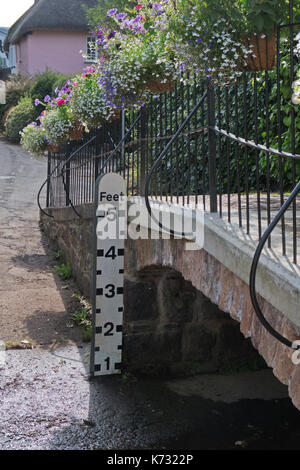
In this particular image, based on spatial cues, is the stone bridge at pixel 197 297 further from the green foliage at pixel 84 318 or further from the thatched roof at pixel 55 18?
the thatched roof at pixel 55 18

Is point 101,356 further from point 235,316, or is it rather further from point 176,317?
point 235,316

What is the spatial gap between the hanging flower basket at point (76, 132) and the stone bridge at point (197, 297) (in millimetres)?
1172

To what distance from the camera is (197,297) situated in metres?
5.93

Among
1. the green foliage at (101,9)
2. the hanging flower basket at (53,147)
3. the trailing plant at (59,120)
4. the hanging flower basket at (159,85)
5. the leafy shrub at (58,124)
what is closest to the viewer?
the hanging flower basket at (159,85)

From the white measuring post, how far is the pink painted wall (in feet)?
69.6

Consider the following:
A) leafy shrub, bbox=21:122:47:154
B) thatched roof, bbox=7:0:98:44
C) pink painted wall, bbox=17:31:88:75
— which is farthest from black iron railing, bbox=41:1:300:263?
thatched roof, bbox=7:0:98:44

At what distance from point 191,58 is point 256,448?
10.0ft

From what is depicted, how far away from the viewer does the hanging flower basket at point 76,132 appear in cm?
848

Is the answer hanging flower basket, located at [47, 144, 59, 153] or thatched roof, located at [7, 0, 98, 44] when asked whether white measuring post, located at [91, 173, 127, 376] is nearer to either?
hanging flower basket, located at [47, 144, 59, 153]

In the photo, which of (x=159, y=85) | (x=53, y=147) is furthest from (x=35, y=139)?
(x=159, y=85)

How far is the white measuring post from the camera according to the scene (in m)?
5.42

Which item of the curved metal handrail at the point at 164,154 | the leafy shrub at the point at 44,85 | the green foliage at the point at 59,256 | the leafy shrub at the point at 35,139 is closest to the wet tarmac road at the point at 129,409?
the curved metal handrail at the point at 164,154

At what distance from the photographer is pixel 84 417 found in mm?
4879

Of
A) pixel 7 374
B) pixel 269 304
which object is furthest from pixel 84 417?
pixel 269 304
